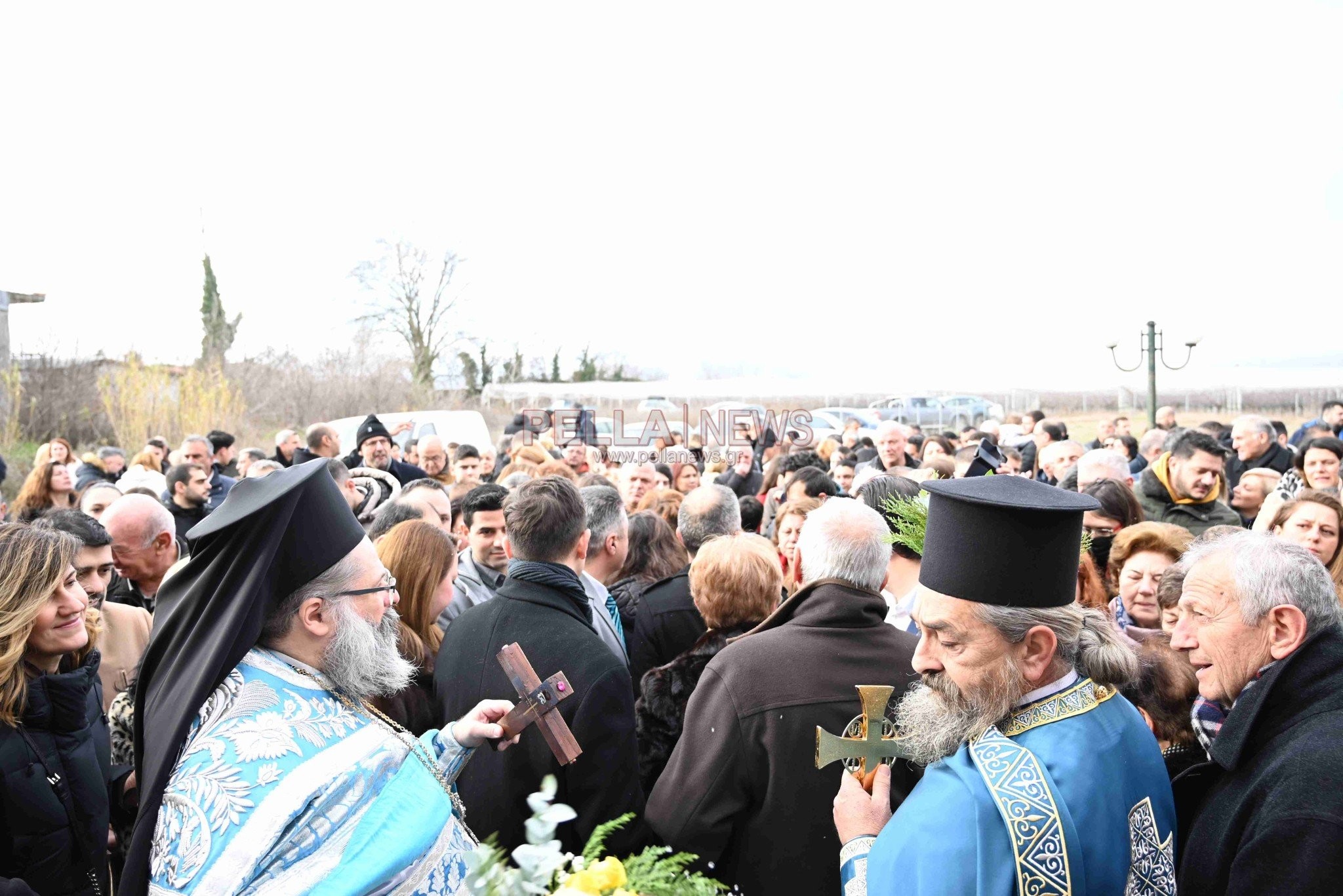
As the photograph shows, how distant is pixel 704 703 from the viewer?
9.73ft

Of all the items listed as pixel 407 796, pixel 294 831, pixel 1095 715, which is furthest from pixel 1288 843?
pixel 294 831

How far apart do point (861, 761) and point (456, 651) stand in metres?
1.40

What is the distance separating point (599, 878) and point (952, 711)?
104 centimetres

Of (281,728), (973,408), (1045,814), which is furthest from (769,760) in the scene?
(973,408)

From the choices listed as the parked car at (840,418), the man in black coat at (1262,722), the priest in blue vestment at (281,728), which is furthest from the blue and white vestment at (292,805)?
the parked car at (840,418)

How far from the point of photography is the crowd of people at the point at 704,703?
1.96m

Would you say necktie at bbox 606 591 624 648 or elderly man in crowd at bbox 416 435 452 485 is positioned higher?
elderly man in crowd at bbox 416 435 452 485

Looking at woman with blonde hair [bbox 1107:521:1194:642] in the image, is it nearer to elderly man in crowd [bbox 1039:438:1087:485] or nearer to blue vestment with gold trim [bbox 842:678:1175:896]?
blue vestment with gold trim [bbox 842:678:1175:896]

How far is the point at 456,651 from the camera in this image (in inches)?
132

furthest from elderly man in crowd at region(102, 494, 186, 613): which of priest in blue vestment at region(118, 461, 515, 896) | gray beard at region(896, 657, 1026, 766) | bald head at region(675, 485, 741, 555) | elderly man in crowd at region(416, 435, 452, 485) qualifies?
elderly man in crowd at region(416, 435, 452, 485)

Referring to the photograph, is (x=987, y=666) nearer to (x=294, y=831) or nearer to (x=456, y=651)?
(x=294, y=831)

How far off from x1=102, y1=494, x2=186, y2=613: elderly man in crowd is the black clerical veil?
2.88 metres

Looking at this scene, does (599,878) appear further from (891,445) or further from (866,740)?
(891,445)

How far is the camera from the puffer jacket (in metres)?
2.66
